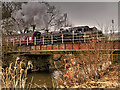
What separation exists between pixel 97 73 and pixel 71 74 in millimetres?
1747

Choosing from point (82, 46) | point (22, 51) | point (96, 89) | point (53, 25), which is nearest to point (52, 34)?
point (22, 51)

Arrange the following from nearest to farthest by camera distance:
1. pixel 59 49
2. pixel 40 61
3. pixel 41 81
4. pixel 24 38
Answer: pixel 41 81, pixel 59 49, pixel 40 61, pixel 24 38

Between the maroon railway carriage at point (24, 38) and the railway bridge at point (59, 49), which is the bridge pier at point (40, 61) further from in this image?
the maroon railway carriage at point (24, 38)

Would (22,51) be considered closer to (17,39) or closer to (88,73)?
(17,39)

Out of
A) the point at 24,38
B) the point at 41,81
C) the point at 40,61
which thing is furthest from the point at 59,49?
the point at 24,38

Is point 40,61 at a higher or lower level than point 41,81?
higher

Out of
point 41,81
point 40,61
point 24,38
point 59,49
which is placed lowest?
point 41,81

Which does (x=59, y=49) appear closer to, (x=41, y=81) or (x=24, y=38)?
(x=41, y=81)

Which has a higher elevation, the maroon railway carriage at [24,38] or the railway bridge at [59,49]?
the maroon railway carriage at [24,38]

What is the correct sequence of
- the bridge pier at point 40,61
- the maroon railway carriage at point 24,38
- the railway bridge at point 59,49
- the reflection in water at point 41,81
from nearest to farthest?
the railway bridge at point 59,49, the reflection in water at point 41,81, the bridge pier at point 40,61, the maroon railway carriage at point 24,38

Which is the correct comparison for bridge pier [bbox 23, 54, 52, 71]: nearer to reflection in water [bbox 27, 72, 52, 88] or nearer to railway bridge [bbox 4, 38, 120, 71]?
railway bridge [bbox 4, 38, 120, 71]

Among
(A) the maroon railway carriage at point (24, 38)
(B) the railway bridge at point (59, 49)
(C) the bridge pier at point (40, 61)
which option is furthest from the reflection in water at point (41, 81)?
(A) the maroon railway carriage at point (24, 38)

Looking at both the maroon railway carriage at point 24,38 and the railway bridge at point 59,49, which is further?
the maroon railway carriage at point 24,38

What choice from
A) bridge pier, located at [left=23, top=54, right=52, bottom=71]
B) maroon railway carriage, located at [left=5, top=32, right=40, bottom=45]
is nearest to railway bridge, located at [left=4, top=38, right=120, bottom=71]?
bridge pier, located at [left=23, top=54, right=52, bottom=71]
